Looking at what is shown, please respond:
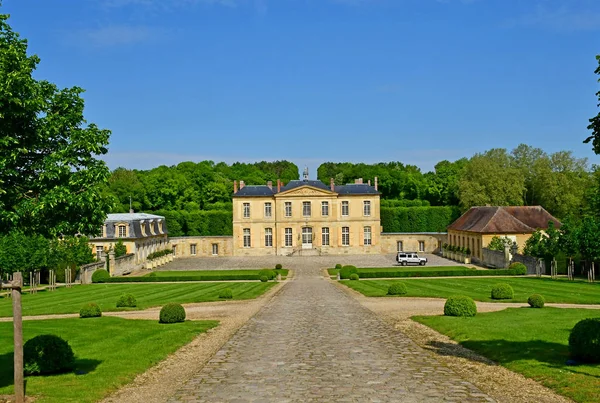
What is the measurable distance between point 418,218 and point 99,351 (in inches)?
2391

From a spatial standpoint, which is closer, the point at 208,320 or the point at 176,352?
the point at 176,352

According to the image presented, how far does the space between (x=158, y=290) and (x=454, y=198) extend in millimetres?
56567

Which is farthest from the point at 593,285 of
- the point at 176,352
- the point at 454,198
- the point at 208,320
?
the point at 454,198

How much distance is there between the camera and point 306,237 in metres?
66.5

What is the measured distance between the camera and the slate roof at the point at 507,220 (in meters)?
49.5

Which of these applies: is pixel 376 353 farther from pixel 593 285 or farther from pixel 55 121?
pixel 593 285

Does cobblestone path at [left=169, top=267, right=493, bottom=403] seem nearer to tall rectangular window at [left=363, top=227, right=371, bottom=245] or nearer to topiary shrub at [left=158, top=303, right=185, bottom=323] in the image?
topiary shrub at [left=158, top=303, right=185, bottom=323]

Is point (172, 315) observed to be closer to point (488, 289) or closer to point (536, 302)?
point (536, 302)

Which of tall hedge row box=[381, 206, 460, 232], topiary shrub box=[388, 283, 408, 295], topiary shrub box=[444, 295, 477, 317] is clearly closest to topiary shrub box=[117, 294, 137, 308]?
topiary shrub box=[388, 283, 408, 295]

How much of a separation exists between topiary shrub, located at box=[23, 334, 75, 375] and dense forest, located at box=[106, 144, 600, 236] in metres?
52.9

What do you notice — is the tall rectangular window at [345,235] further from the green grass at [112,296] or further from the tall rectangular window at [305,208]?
the green grass at [112,296]

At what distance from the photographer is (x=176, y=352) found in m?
13.9

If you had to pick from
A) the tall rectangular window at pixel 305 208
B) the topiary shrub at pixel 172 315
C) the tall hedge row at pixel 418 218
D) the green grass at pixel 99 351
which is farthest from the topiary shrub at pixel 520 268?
the tall hedge row at pixel 418 218

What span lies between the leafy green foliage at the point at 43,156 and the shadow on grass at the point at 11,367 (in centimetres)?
321
